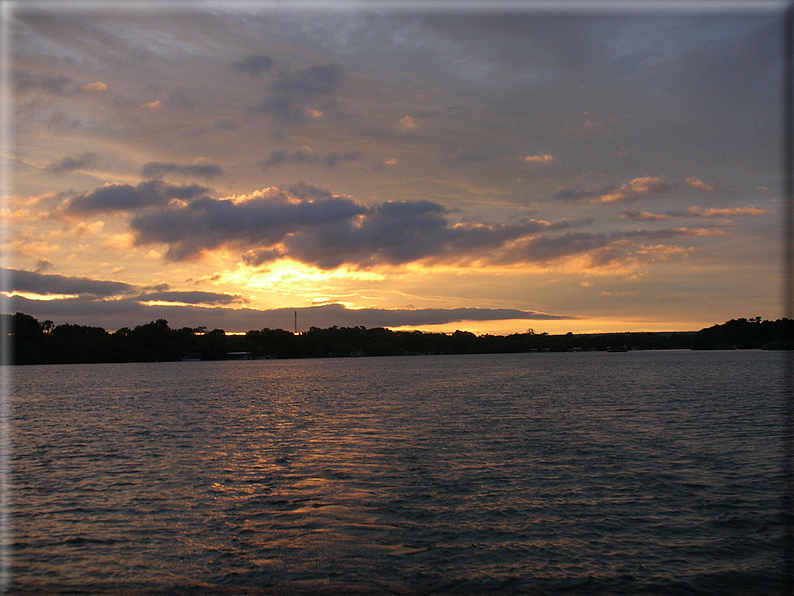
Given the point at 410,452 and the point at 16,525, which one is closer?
the point at 16,525

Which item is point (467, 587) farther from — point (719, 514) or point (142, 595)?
point (719, 514)

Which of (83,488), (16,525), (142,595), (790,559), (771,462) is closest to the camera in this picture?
(142,595)

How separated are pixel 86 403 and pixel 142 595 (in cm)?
7335

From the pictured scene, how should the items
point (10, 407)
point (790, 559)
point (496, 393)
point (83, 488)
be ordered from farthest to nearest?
point (496, 393) → point (10, 407) → point (83, 488) → point (790, 559)

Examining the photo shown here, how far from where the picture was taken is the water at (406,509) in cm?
1652

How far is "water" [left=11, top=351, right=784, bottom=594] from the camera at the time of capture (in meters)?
16.5

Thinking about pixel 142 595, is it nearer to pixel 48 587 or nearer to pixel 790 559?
pixel 48 587

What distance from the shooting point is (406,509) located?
894 inches

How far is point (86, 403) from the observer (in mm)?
78875

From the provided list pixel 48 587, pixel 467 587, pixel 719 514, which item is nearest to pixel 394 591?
pixel 467 587

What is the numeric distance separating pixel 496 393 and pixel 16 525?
68179 millimetres

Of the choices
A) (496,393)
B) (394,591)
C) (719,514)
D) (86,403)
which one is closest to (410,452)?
(719,514)

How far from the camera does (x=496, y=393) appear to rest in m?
83.2

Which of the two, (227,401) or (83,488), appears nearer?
(83,488)
